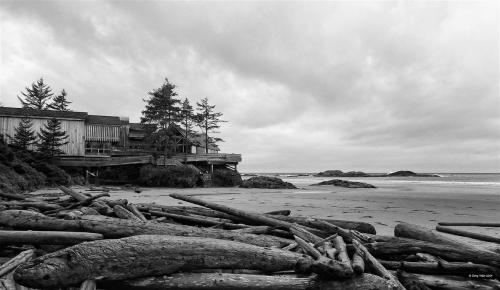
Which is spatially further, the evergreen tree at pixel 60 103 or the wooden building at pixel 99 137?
the evergreen tree at pixel 60 103

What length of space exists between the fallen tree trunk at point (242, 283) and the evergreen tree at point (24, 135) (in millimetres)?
34049

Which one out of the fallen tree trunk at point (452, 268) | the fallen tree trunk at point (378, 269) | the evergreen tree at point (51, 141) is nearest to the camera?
the fallen tree trunk at point (378, 269)

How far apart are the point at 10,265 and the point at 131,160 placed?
1229 inches

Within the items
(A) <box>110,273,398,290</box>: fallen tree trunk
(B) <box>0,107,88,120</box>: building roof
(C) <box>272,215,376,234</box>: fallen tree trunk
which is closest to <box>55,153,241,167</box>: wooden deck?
(B) <box>0,107,88,120</box>: building roof

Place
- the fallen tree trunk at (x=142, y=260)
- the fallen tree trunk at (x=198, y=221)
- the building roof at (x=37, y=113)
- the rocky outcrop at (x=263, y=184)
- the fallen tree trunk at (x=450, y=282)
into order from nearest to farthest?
the fallen tree trunk at (x=142, y=260), the fallen tree trunk at (x=450, y=282), the fallen tree trunk at (x=198, y=221), the rocky outcrop at (x=263, y=184), the building roof at (x=37, y=113)

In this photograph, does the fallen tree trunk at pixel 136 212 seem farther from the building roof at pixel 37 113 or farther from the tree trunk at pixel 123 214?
the building roof at pixel 37 113

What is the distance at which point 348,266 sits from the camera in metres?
3.26

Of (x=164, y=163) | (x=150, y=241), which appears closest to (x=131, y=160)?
(x=164, y=163)

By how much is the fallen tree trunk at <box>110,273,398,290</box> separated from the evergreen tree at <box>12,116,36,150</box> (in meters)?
34.0

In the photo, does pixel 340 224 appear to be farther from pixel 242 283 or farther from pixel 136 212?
pixel 136 212

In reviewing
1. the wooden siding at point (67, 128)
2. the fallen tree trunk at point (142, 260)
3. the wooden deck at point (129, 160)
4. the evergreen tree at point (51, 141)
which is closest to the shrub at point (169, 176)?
the wooden deck at point (129, 160)

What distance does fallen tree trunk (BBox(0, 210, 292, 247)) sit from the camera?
4289 millimetres

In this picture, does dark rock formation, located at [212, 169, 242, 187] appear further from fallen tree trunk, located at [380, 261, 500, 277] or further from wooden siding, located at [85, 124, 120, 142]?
fallen tree trunk, located at [380, 261, 500, 277]

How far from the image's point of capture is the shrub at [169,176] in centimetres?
3097
